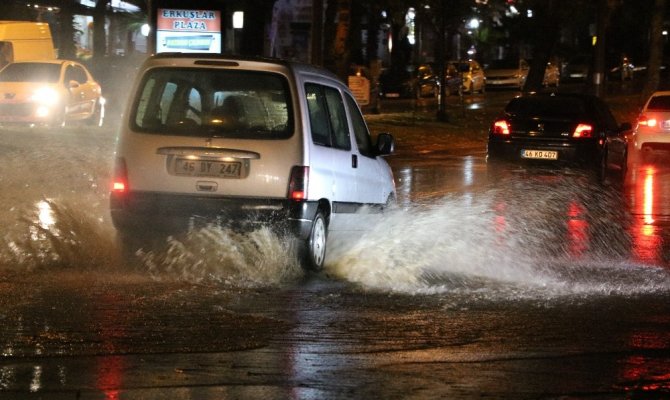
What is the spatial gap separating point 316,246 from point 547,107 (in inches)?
411

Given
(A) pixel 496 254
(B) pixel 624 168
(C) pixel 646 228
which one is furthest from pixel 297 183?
(B) pixel 624 168

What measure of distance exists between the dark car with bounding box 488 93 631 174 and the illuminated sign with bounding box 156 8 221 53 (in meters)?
9.85

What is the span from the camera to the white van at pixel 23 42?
3108cm

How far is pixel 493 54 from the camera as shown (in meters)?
Answer: 93.2

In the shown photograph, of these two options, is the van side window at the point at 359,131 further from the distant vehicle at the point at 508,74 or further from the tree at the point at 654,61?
the distant vehicle at the point at 508,74

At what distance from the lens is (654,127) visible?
79.8 ft

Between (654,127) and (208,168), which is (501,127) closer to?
(654,127)

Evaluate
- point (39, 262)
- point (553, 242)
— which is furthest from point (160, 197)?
point (553, 242)

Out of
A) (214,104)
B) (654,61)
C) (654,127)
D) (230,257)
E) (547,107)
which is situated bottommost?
(230,257)

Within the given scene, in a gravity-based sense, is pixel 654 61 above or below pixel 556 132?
above

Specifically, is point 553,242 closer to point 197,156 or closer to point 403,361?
point 197,156

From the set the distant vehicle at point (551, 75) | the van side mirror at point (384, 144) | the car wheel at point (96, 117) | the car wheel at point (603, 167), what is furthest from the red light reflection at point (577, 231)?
the distant vehicle at point (551, 75)

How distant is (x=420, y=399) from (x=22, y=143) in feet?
55.9

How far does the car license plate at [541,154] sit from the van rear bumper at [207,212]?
32.7 ft
